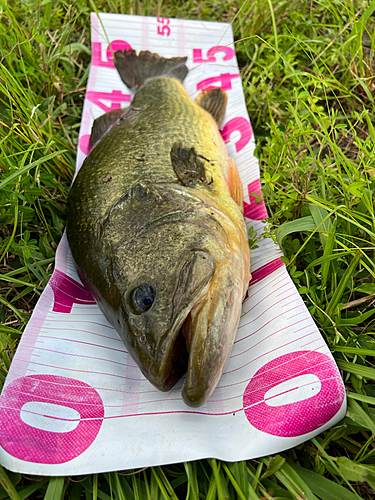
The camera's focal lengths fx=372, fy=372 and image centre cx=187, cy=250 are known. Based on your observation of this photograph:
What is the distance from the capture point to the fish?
1.74 m

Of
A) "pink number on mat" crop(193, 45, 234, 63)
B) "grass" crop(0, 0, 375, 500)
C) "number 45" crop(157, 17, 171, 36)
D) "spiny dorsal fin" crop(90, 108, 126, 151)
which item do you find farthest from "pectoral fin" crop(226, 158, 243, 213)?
"number 45" crop(157, 17, 171, 36)

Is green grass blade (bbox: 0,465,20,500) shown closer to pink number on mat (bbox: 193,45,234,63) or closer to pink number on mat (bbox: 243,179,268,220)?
pink number on mat (bbox: 243,179,268,220)

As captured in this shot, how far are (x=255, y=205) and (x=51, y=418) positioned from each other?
6.39ft

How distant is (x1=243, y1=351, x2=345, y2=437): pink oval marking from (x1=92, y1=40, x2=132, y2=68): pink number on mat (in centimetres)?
332

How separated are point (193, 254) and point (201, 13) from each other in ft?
12.0

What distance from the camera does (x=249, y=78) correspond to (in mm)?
3857

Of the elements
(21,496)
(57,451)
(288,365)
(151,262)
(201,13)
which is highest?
(201,13)

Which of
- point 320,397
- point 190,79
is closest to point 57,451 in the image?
point 320,397

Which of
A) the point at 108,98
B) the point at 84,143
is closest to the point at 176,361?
the point at 84,143

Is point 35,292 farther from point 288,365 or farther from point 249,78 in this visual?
point 249,78

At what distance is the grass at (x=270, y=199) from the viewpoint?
1780mm

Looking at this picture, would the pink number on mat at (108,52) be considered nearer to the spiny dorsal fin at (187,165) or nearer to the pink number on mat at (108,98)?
the pink number on mat at (108,98)

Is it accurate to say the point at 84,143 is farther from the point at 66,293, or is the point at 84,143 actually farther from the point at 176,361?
the point at 176,361

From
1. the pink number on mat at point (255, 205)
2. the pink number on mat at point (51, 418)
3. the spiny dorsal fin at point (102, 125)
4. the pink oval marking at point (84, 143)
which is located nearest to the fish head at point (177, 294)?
the pink number on mat at point (51, 418)
